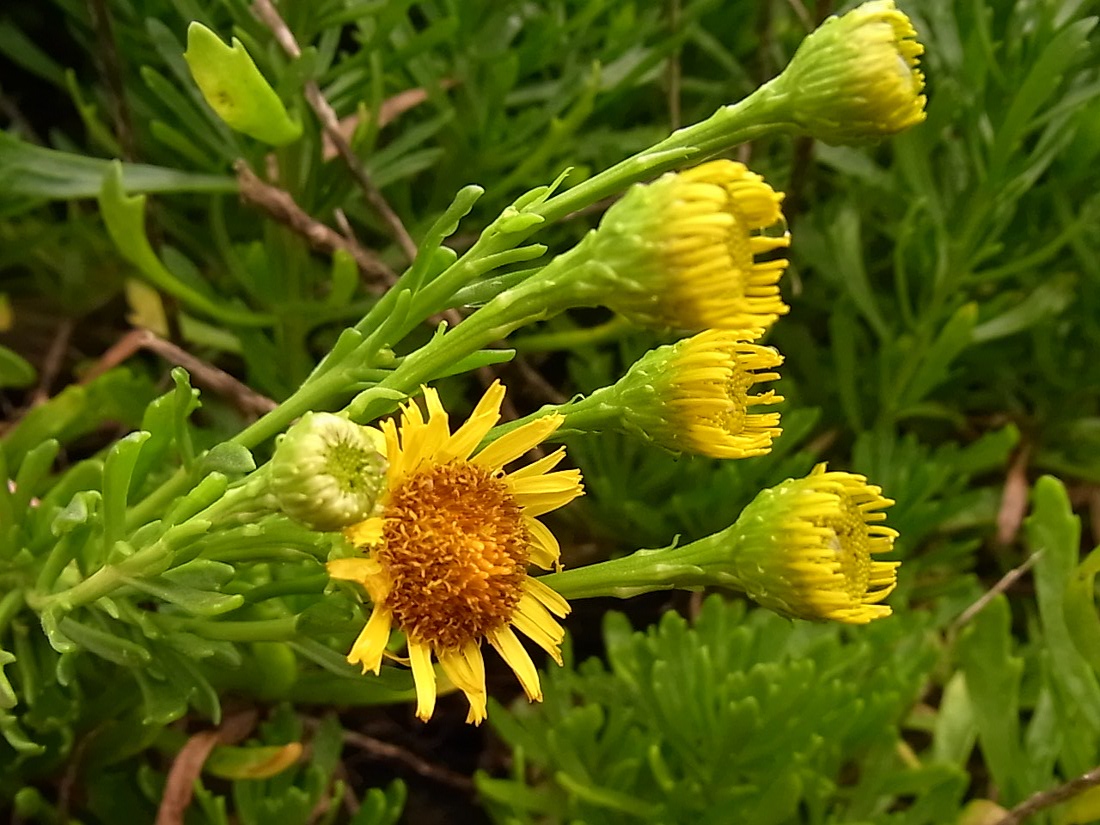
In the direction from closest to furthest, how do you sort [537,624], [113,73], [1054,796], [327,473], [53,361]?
[327,473]
[537,624]
[1054,796]
[113,73]
[53,361]

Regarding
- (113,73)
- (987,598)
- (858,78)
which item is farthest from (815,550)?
(113,73)

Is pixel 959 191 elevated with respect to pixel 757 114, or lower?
lower

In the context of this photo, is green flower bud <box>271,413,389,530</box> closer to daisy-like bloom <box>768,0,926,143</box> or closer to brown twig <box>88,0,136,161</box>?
daisy-like bloom <box>768,0,926,143</box>

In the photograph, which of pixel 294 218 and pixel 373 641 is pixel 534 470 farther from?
pixel 294 218

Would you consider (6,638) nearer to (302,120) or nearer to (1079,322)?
(302,120)

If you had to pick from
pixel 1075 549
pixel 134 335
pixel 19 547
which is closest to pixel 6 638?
pixel 19 547

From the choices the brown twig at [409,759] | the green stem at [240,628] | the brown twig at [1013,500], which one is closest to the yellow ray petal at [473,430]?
the green stem at [240,628]
